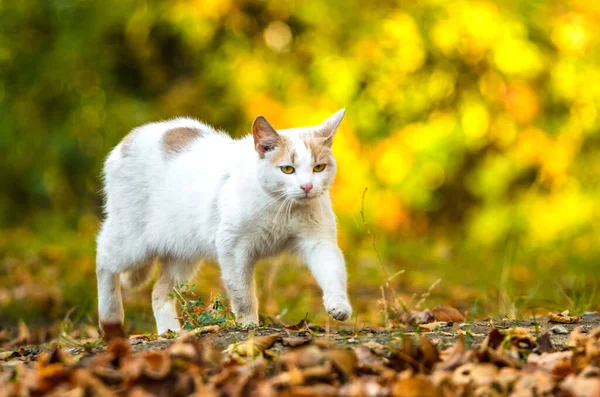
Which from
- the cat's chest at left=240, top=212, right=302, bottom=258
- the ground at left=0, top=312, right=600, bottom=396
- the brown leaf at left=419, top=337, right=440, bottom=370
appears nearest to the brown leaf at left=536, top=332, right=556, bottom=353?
the ground at left=0, top=312, right=600, bottom=396

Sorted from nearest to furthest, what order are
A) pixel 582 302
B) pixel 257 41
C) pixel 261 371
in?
pixel 261 371
pixel 582 302
pixel 257 41

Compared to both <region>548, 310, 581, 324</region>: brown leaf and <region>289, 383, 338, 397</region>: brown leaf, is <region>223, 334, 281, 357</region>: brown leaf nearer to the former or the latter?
<region>289, 383, 338, 397</region>: brown leaf

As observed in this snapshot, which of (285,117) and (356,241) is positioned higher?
(285,117)

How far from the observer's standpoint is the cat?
3.25 meters

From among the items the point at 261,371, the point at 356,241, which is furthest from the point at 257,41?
the point at 261,371

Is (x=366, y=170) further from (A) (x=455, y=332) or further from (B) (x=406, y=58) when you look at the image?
(A) (x=455, y=332)

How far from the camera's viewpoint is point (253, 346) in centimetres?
239

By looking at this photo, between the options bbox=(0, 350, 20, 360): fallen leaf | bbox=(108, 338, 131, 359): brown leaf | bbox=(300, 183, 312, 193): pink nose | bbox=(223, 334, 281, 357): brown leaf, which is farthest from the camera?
bbox=(300, 183, 312, 193): pink nose

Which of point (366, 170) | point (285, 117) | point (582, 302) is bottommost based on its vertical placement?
point (582, 302)

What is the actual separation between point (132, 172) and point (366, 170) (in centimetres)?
325

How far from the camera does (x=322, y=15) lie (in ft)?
23.1

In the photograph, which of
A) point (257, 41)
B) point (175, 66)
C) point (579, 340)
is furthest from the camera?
point (175, 66)

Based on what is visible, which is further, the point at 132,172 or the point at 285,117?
the point at 285,117

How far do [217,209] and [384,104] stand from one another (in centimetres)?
379
